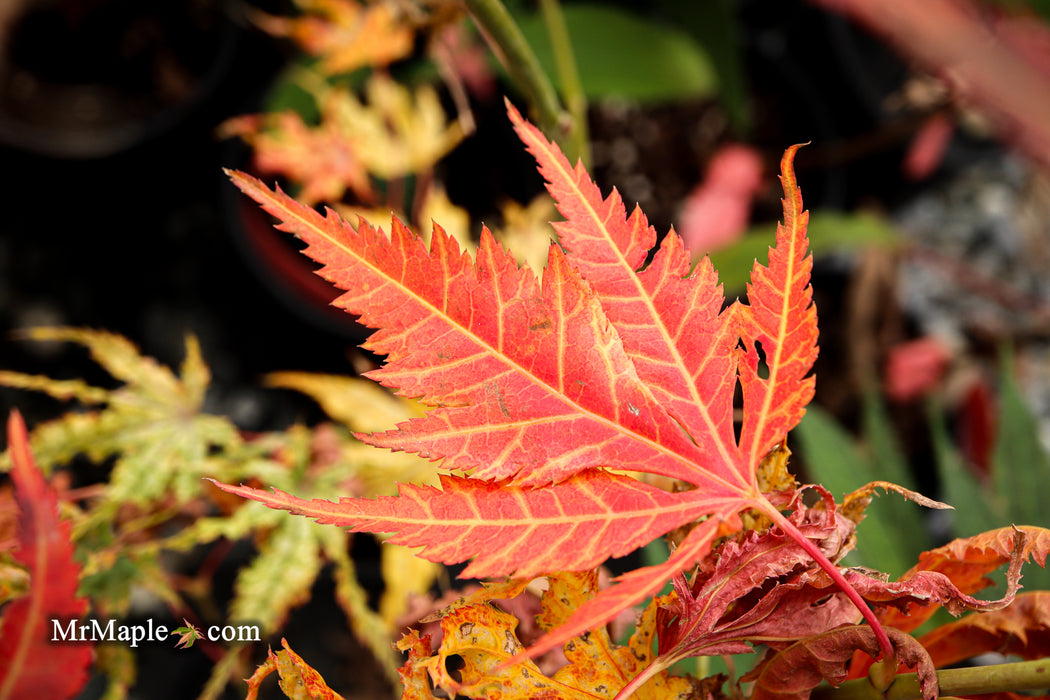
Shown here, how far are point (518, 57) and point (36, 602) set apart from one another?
0.78 ft

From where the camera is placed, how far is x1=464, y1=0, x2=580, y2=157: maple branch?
0.26m

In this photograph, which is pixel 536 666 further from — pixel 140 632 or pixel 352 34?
pixel 352 34

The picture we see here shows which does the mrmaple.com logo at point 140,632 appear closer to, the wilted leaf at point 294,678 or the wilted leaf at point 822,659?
the wilted leaf at point 294,678

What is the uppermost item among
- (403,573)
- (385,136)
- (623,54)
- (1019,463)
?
(623,54)

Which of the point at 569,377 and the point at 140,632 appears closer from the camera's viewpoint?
the point at 569,377

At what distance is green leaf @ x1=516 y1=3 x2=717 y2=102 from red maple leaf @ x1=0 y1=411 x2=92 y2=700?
625 millimetres

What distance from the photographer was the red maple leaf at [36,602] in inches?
6.9

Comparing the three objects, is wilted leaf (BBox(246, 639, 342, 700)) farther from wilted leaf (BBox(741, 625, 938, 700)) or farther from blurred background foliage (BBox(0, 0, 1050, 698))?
blurred background foliage (BBox(0, 0, 1050, 698))

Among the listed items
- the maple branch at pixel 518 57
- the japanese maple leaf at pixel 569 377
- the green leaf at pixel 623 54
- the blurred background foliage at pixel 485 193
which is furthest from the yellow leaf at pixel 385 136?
the japanese maple leaf at pixel 569 377

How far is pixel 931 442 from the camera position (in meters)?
0.87

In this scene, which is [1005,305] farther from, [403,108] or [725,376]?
[725,376]

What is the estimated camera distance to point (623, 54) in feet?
2.41

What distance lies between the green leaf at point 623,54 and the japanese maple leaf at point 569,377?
560 mm

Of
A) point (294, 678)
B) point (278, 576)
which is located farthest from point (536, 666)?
point (278, 576)
